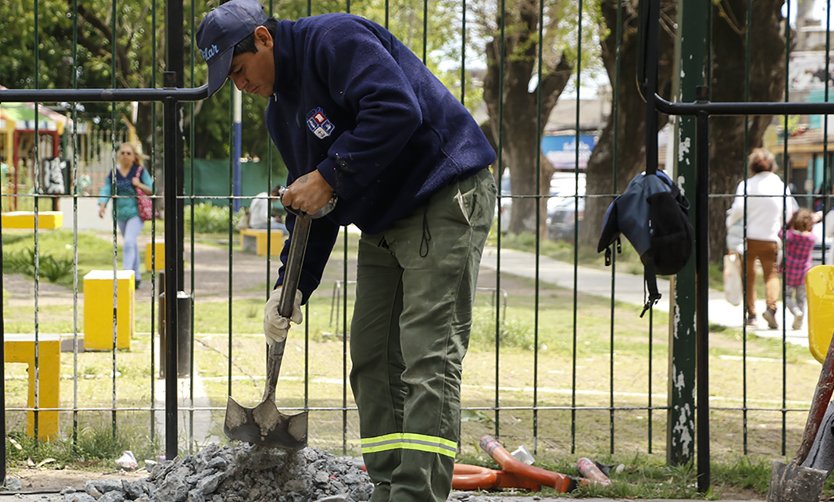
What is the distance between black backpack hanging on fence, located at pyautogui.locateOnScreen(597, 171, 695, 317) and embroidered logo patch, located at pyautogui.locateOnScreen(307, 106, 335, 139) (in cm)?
104

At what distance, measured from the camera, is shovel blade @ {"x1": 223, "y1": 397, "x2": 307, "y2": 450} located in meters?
3.91

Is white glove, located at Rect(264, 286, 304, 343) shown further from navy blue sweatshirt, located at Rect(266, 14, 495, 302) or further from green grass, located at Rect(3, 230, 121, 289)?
green grass, located at Rect(3, 230, 121, 289)

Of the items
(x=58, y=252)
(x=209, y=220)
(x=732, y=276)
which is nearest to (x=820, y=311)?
(x=732, y=276)

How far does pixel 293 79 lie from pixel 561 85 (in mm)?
25606

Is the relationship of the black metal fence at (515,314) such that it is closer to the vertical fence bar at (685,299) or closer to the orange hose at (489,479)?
the vertical fence bar at (685,299)

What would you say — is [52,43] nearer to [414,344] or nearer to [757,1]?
[757,1]

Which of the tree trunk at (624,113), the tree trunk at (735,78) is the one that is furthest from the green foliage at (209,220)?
the tree trunk at (735,78)

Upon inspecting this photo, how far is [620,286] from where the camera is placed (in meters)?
16.7

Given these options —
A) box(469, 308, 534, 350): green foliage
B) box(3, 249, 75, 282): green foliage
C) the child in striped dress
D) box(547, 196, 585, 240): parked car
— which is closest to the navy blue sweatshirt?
box(469, 308, 534, 350): green foliage

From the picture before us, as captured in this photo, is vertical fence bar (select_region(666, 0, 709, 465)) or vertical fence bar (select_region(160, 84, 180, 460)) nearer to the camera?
vertical fence bar (select_region(160, 84, 180, 460))

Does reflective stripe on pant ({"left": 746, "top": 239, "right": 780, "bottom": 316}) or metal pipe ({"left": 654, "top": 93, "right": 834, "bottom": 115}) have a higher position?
metal pipe ({"left": 654, "top": 93, "right": 834, "bottom": 115})

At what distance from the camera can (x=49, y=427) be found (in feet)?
17.7

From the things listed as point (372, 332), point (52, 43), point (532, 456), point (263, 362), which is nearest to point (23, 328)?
point (263, 362)

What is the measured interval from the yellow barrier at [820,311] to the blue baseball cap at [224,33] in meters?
2.33
